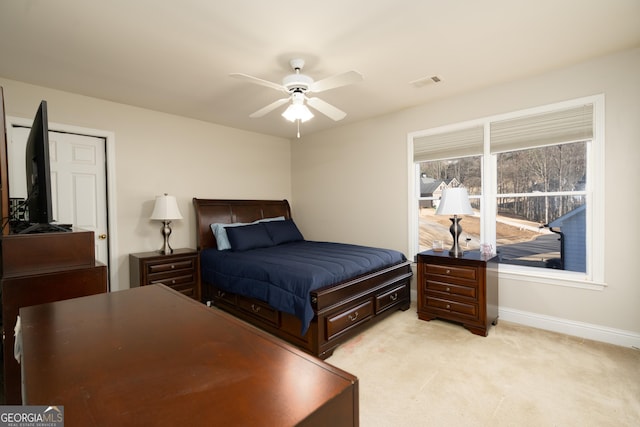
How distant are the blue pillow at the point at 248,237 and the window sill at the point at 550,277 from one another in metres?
2.94

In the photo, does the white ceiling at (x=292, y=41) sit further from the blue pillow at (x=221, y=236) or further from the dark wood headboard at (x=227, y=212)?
the blue pillow at (x=221, y=236)

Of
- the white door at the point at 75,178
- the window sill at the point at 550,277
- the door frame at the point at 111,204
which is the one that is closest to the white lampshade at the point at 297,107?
the door frame at the point at 111,204

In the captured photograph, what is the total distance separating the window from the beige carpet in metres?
0.78

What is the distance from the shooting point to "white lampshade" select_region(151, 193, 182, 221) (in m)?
3.66

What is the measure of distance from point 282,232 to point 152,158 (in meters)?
2.03

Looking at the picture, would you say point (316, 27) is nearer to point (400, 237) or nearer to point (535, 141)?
point (535, 141)

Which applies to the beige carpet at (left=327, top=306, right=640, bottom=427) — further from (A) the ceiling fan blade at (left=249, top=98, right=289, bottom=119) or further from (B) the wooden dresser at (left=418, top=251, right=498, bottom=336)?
(A) the ceiling fan blade at (left=249, top=98, right=289, bottom=119)

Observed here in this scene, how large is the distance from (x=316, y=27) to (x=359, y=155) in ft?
8.14

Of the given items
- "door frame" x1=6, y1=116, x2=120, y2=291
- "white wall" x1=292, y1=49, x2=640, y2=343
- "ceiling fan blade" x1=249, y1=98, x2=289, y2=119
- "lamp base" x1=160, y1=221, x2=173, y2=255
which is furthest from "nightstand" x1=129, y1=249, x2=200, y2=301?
"white wall" x1=292, y1=49, x2=640, y2=343

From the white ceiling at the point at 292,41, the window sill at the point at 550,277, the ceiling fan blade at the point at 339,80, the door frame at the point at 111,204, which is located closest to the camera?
the white ceiling at the point at 292,41

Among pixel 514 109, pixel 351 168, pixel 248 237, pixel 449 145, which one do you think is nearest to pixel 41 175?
pixel 248 237

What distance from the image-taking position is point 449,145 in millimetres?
3701

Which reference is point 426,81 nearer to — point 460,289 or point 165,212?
point 460,289

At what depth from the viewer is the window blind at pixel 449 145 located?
3498mm
